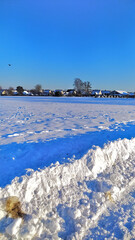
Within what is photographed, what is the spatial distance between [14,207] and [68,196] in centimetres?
108

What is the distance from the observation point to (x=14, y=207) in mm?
2625

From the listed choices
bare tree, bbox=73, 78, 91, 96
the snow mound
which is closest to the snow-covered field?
the snow mound

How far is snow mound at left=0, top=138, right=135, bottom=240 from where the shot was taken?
2387mm

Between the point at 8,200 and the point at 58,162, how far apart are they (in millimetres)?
1415

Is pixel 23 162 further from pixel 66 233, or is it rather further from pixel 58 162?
pixel 66 233

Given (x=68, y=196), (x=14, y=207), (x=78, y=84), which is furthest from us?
(x=78, y=84)

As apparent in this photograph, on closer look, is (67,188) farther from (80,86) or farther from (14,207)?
(80,86)

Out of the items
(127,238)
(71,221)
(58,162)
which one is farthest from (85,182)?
(127,238)

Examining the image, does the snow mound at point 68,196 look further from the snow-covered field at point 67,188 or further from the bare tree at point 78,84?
the bare tree at point 78,84

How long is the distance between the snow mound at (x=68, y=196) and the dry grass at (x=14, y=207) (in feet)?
0.24

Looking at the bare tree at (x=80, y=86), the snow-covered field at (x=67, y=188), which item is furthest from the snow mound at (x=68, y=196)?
the bare tree at (x=80, y=86)

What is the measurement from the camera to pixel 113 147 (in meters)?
4.93

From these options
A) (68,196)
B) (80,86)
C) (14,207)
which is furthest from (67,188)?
(80,86)

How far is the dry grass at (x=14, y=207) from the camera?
8.33ft
